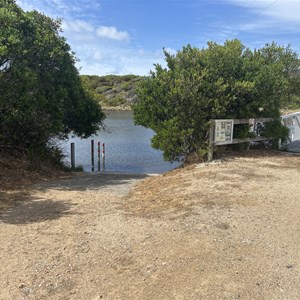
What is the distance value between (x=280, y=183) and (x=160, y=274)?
4918 mm

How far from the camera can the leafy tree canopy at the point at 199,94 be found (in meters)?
11.6

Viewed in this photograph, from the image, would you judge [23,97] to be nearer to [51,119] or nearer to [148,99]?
[51,119]

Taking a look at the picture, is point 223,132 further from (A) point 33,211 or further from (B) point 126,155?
(B) point 126,155

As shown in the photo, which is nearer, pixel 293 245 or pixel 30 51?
pixel 293 245

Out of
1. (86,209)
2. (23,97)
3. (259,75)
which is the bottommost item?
(86,209)

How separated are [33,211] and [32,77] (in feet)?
16.2

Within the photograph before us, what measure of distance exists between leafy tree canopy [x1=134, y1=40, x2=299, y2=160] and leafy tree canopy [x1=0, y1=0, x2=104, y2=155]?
10.1 ft

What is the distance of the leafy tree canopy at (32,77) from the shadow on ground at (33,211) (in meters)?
3.86

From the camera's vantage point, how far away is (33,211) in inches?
278

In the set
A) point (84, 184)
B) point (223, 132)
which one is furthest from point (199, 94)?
point (84, 184)

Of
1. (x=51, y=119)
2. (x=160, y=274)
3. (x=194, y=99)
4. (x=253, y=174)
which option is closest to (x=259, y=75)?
(x=194, y=99)

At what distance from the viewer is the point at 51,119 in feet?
43.0

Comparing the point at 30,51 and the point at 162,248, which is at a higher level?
the point at 30,51

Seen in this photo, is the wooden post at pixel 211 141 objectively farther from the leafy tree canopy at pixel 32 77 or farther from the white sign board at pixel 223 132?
the leafy tree canopy at pixel 32 77
